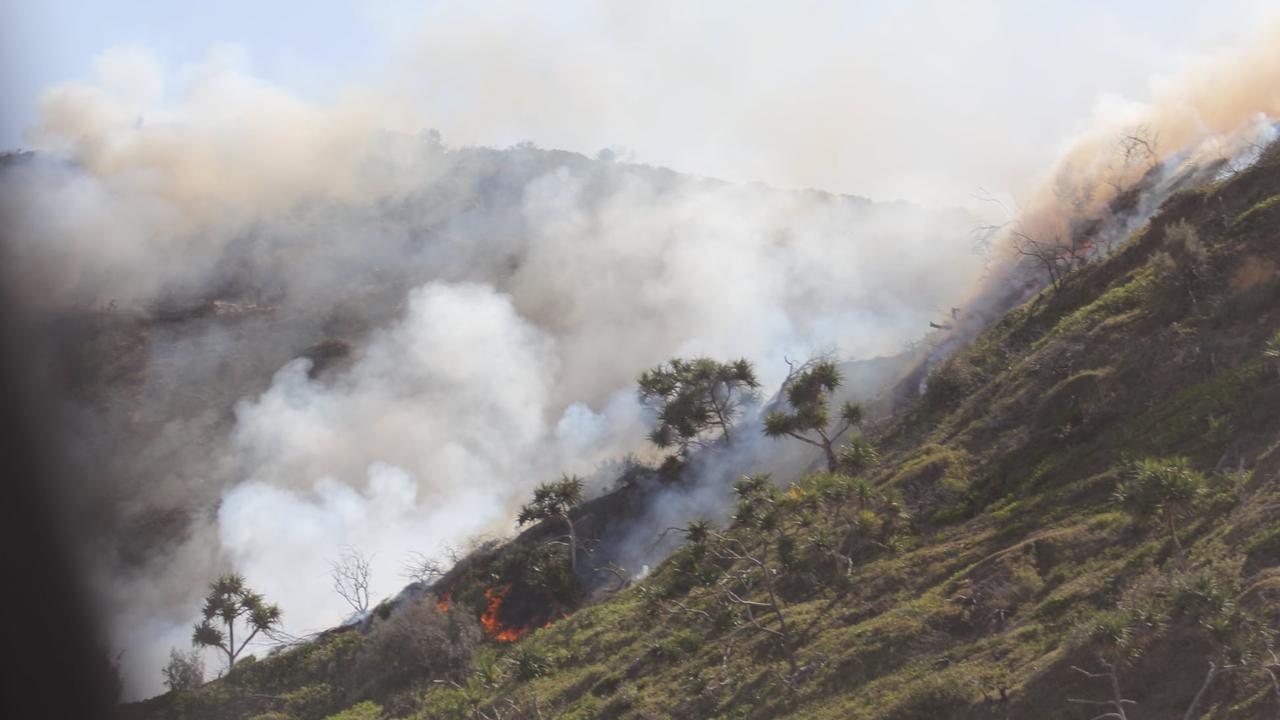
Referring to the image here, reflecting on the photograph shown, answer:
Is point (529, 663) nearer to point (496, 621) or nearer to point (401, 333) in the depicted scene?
point (496, 621)

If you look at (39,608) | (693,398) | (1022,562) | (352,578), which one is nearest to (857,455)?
(1022,562)

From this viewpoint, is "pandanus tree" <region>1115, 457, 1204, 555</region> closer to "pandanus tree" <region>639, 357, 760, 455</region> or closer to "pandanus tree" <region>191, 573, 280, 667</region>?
"pandanus tree" <region>639, 357, 760, 455</region>

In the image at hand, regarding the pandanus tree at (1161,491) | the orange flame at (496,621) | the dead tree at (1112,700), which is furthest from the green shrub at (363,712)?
the pandanus tree at (1161,491)

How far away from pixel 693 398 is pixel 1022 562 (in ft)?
95.7

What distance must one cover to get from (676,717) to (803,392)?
19.3 meters

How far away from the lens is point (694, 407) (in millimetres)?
56750

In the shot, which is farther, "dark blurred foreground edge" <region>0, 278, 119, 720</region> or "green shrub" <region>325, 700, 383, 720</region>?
"green shrub" <region>325, 700, 383, 720</region>

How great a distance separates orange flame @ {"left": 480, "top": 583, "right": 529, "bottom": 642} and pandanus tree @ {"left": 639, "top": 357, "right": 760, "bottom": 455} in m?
12.1

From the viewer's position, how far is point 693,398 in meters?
57.0

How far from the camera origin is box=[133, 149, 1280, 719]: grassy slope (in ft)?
76.0

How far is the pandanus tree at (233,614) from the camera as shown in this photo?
175ft

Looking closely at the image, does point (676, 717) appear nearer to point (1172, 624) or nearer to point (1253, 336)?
point (1172, 624)

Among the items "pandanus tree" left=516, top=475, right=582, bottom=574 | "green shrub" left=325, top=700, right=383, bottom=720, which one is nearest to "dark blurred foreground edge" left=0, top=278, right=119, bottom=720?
"green shrub" left=325, top=700, right=383, bottom=720

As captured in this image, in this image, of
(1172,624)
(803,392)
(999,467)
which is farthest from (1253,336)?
(803,392)
